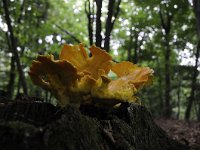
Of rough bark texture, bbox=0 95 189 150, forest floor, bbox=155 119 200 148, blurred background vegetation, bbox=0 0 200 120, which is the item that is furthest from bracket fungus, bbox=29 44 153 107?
blurred background vegetation, bbox=0 0 200 120

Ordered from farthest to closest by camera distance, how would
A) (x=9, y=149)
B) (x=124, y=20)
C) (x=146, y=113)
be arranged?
(x=124, y=20), (x=146, y=113), (x=9, y=149)

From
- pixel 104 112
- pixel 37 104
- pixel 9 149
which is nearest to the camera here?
pixel 9 149

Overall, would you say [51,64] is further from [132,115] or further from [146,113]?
[146,113]

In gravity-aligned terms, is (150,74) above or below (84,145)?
above

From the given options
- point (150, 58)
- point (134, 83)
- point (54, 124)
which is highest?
point (150, 58)

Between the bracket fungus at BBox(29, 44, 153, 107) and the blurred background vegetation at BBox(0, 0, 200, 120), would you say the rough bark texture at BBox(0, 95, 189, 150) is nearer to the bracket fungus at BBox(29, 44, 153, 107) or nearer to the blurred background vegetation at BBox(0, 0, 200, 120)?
the bracket fungus at BBox(29, 44, 153, 107)

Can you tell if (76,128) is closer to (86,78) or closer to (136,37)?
(86,78)

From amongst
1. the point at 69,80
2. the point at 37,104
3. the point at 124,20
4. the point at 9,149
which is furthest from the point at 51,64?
the point at 124,20
